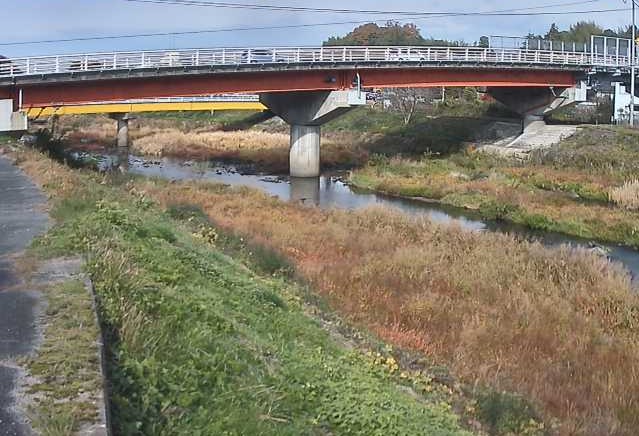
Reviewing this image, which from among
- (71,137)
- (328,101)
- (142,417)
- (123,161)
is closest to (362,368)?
(142,417)

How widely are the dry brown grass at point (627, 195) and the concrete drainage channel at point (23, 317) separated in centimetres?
2570

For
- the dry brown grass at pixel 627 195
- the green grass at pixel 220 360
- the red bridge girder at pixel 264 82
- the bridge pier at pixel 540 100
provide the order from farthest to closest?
the bridge pier at pixel 540 100
the red bridge girder at pixel 264 82
the dry brown grass at pixel 627 195
the green grass at pixel 220 360

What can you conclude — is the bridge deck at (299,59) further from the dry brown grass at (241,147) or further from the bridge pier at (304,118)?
the dry brown grass at (241,147)

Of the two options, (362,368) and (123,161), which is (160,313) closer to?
(362,368)

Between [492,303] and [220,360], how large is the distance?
980 cm

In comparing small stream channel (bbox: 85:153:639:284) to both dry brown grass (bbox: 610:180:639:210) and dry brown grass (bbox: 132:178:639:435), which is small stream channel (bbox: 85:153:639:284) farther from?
dry brown grass (bbox: 610:180:639:210)

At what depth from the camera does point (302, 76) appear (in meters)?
42.3

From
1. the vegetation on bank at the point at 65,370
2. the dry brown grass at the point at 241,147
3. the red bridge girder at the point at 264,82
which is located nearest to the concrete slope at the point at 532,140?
the red bridge girder at the point at 264,82

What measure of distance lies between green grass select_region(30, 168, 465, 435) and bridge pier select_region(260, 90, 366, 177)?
33320 millimetres

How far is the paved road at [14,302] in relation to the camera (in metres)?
5.05

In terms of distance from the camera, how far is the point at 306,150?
45.4 m

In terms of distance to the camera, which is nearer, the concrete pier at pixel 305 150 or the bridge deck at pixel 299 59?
the bridge deck at pixel 299 59

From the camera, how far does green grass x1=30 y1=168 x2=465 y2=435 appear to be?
577 centimetres

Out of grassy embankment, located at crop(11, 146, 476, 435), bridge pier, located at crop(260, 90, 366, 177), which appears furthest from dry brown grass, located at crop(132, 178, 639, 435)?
bridge pier, located at crop(260, 90, 366, 177)
